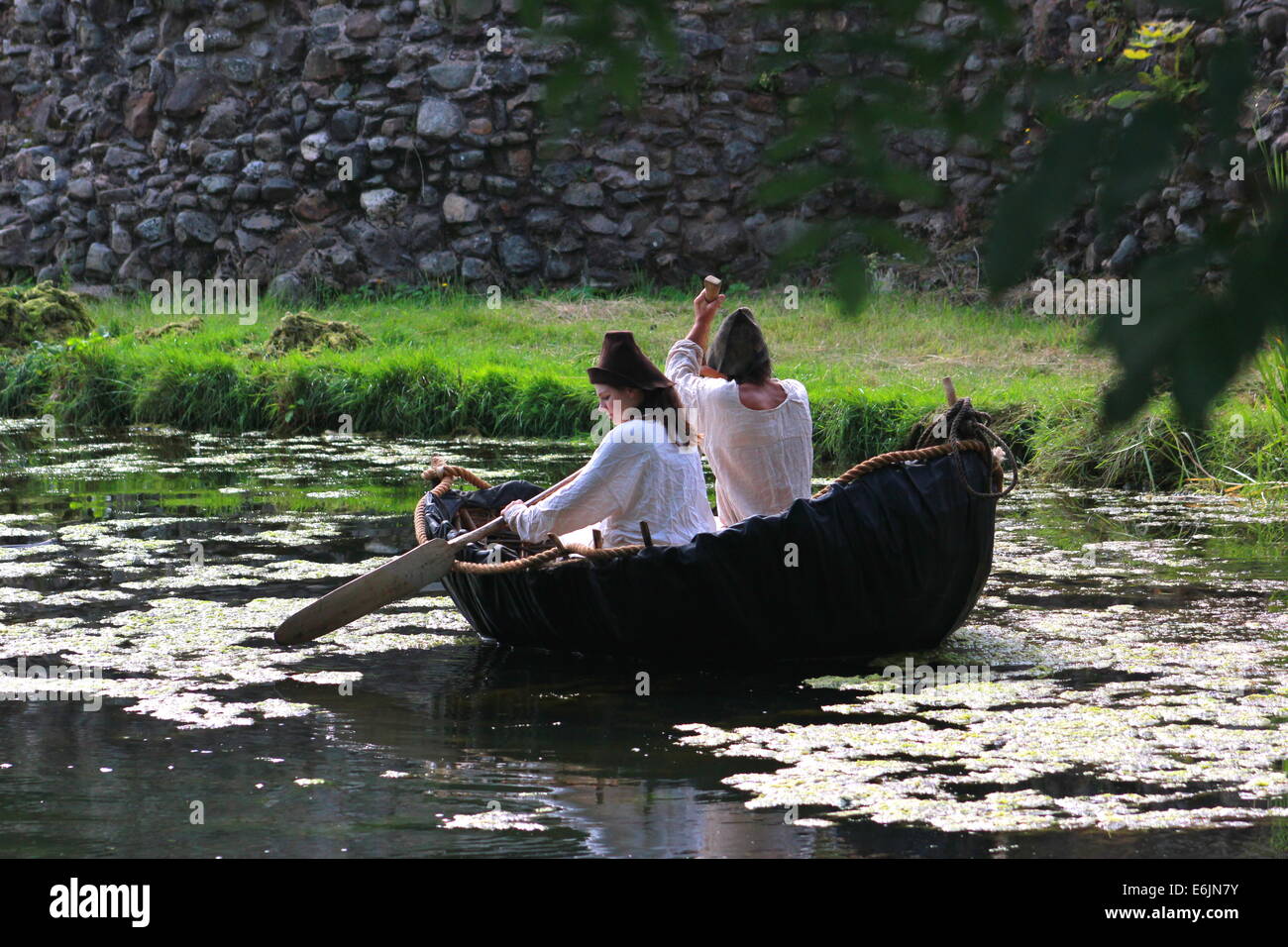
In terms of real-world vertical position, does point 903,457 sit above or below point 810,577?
above

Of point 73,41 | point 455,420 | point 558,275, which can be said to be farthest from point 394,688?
point 73,41

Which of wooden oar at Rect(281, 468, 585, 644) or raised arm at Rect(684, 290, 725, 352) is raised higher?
raised arm at Rect(684, 290, 725, 352)

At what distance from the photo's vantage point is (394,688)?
4.53m

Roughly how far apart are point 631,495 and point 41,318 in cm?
919

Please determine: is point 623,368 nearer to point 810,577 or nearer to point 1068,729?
point 810,577

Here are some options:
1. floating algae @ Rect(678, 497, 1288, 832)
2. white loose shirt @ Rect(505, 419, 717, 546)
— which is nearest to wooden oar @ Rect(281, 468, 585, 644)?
white loose shirt @ Rect(505, 419, 717, 546)

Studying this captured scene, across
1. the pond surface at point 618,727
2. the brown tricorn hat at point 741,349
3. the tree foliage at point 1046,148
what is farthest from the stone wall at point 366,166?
the tree foliage at point 1046,148

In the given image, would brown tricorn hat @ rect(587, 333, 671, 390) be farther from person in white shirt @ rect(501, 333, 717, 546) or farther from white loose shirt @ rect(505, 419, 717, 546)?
white loose shirt @ rect(505, 419, 717, 546)

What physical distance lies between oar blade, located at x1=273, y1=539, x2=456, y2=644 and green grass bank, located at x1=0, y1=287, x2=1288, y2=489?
4122 mm

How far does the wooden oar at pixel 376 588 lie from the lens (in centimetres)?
487

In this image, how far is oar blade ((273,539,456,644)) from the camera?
4871 mm

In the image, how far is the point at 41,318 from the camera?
41.0 feet

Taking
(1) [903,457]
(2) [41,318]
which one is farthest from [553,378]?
(1) [903,457]

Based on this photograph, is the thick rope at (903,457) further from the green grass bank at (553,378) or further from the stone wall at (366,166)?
the stone wall at (366,166)
